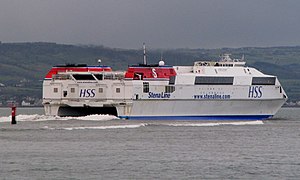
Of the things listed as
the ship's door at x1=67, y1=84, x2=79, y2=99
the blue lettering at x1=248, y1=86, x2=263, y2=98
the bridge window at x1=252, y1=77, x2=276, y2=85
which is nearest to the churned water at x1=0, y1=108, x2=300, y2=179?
the ship's door at x1=67, y1=84, x2=79, y2=99

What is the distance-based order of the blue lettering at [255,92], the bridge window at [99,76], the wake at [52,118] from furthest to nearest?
the blue lettering at [255,92], the bridge window at [99,76], the wake at [52,118]

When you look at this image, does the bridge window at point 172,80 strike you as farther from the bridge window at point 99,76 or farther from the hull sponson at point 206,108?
the bridge window at point 99,76

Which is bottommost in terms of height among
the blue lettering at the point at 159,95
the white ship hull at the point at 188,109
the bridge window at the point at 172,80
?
the white ship hull at the point at 188,109

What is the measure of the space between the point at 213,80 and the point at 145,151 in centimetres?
4183

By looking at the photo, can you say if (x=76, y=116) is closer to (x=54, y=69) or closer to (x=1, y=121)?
(x=54, y=69)

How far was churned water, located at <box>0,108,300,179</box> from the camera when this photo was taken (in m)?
44.8

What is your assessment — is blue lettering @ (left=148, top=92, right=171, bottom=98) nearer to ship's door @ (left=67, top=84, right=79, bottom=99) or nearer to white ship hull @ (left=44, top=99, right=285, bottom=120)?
white ship hull @ (left=44, top=99, right=285, bottom=120)

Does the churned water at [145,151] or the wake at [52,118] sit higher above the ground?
the wake at [52,118]

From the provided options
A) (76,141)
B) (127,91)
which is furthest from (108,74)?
(76,141)

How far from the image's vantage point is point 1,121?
289 ft

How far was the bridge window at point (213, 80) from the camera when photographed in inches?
3757

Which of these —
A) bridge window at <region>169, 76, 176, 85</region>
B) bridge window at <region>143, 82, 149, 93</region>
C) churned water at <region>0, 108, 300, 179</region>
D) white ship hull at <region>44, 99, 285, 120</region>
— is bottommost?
churned water at <region>0, 108, 300, 179</region>

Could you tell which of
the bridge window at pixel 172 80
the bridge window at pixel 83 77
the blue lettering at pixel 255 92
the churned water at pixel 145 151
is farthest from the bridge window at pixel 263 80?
the bridge window at pixel 83 77

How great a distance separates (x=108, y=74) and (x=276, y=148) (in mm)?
39334
